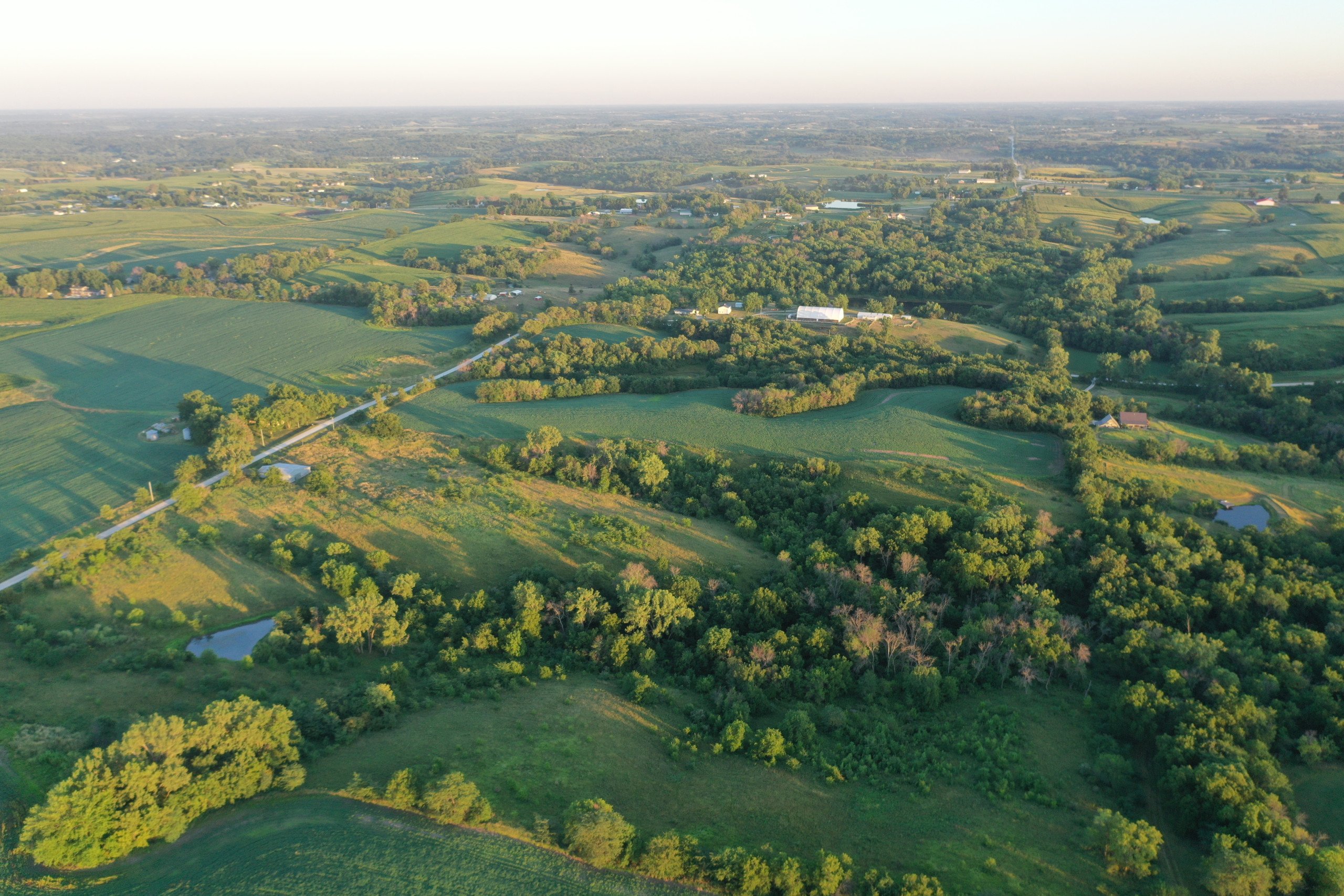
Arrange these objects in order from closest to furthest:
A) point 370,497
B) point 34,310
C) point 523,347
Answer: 1. point 370,497
2. point 523,347
3. point 34,310

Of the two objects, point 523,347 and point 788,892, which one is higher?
point 523,347

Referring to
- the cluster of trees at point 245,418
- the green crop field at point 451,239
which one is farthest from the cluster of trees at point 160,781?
the green crop field at point 451,239

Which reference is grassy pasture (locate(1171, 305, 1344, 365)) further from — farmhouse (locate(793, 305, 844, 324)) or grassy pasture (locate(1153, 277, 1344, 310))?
farmhouse (locate(793, 305, 844, 324))

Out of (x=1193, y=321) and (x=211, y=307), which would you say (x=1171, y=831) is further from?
(x=211, y=307)

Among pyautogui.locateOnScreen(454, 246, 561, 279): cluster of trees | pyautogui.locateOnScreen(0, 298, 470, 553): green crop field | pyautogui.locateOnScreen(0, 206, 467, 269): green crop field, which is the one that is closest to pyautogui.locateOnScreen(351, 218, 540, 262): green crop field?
pyautogui.locateOnScreen(454, 246, 561, 279): cluster of trees

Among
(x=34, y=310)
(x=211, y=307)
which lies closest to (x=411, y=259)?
(x=211, y=307)
